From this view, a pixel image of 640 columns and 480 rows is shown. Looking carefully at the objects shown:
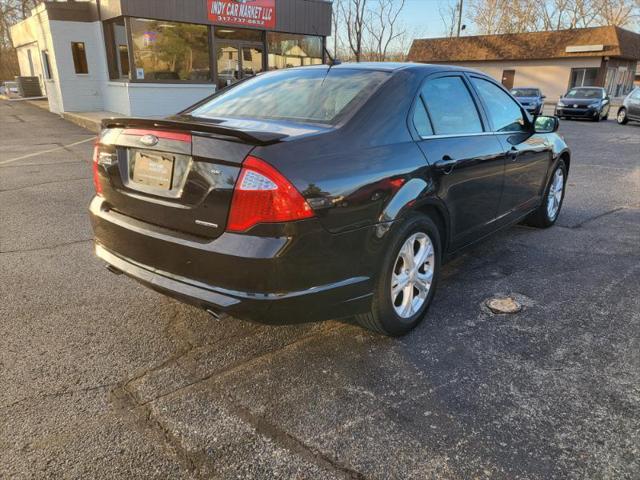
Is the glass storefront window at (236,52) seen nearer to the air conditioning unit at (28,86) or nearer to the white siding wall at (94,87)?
the white siding wall at (94,87)

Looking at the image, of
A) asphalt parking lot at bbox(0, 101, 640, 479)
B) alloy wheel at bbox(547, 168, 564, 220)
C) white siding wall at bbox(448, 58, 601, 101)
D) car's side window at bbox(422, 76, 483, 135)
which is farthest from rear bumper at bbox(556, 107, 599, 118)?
car's side window at bbox(422, 76, 483, 135)

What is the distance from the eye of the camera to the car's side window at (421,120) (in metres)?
3.15

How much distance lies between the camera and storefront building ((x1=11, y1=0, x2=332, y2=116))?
15.0 meters

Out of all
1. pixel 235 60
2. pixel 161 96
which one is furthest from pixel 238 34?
pixel 161 96

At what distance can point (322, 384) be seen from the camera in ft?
8.72

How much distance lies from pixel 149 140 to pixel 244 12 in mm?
15648

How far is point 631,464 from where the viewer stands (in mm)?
2113

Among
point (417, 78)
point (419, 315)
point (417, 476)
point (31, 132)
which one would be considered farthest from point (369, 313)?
point (31, 132)

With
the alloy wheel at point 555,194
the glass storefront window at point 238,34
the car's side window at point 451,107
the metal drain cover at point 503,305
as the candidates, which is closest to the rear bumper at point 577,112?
the glass storefront window at point 238,34

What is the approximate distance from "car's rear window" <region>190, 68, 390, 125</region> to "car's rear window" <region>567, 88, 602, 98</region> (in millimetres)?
22312

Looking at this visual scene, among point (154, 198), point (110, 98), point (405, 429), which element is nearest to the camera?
point (405, 429)

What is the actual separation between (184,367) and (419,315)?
151 cm

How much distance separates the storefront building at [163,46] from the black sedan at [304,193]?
12.8m

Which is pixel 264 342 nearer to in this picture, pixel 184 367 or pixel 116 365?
pixel 184 367
